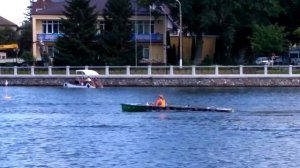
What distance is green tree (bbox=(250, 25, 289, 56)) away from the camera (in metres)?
109

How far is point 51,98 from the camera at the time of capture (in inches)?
3351

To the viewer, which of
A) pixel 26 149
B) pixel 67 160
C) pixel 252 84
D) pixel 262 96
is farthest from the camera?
pixel 252 84

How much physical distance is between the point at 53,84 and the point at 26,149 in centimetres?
5711

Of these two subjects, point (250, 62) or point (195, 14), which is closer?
point (195, 14)

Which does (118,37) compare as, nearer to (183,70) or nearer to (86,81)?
(86,81)

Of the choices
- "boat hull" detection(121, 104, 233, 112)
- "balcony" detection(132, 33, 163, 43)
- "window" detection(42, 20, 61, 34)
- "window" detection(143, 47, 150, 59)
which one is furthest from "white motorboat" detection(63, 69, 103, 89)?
"boat hull" detection(121, 104, 233, 112)

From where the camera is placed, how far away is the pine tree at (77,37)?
107m

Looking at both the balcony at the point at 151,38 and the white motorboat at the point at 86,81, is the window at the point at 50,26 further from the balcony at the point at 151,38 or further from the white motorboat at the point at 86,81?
the white motorboat at the point at 86,81

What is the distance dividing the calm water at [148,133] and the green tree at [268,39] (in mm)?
23293

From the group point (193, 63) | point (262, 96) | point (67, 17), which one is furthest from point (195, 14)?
point (262, 96)

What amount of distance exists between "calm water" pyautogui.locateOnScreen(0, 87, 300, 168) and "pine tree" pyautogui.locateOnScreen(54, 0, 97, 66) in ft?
71.9

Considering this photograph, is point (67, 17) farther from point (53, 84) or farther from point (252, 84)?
point (252, 84)

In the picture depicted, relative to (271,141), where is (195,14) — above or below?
above

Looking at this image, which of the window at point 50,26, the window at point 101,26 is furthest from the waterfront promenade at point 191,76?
the window at point 50,26
